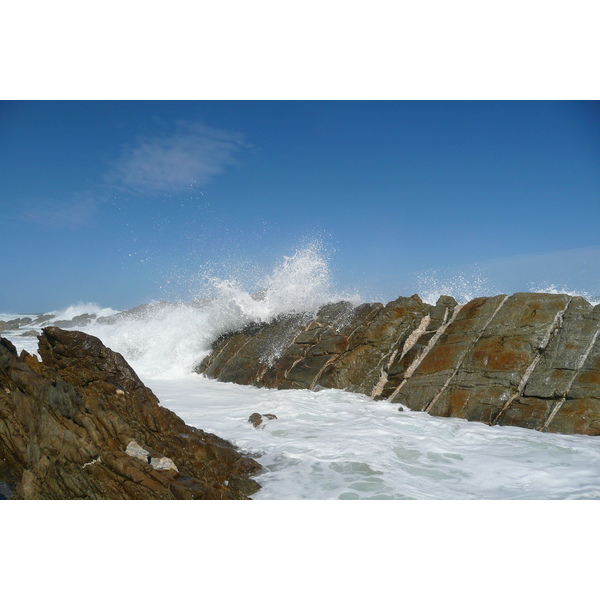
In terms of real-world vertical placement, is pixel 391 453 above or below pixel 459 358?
below

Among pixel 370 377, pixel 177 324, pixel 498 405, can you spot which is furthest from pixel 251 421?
pixel 177 324

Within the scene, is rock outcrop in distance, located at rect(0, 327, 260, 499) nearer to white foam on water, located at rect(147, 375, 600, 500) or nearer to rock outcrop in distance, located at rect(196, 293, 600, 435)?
white foam on water, located at rect(147, 375, 600, 500)

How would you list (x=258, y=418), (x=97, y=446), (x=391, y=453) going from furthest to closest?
(x=258, y=418) → (x=391, y=453) → (x=97, y=446)

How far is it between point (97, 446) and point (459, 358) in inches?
238

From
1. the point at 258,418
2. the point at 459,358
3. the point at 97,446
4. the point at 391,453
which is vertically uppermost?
the point at 459,358

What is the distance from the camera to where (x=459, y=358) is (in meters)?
7.86

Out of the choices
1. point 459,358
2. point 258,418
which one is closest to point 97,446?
point 258,418

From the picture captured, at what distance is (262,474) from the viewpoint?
4859 millimetres

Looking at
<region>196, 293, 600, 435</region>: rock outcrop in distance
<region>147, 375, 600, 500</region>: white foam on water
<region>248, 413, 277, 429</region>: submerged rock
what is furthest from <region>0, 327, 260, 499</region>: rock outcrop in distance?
<region>196, 293, 600, 435</region>: rock outcrop in distance

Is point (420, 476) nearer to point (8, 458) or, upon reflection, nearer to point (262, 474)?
point (262, 474)

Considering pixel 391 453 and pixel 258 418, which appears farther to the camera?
pixel 258 418

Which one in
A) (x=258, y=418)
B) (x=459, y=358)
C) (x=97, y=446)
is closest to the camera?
(x=97, y=446)

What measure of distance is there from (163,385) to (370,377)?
508 cm

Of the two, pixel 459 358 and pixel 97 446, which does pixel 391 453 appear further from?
pixel 97 446
